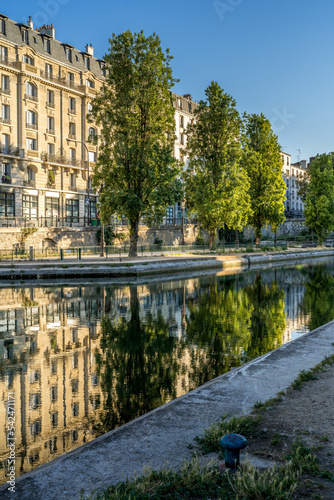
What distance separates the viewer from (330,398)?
21.2ft

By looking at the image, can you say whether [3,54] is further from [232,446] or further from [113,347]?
[232,446]

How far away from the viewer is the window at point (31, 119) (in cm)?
4853

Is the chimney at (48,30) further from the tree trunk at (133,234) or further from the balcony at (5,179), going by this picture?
the tree trunk at (133,234)

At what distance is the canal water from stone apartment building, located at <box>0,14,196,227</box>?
26686mm

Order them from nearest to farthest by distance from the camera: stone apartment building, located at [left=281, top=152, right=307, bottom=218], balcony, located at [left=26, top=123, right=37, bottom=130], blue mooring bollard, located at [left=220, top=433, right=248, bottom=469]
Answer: blue mooring bollard, located at [left=220, top=433, right=248, bottom=469]
balcony, located at [left=26, top=123, right=37, bottom=130]
stone apartment building, located at [left=281, top=152, right=307, bottom=218]

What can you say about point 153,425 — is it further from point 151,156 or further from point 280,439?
point 151,156

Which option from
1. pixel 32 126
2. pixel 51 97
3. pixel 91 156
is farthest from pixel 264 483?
pixel 91 156

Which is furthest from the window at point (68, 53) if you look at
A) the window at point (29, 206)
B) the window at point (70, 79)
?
the window at point (29, 206)

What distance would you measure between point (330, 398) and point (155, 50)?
115ft

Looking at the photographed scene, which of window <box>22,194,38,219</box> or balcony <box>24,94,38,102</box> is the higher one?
balcony <box>24,94,38,102</box>

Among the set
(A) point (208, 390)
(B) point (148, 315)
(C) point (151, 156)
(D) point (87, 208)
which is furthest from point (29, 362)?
(D) point (87, 208)

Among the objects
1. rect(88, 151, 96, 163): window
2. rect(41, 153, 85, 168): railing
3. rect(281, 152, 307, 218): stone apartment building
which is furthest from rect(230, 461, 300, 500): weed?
rect(281, 152, 307, 218): stone apartment building

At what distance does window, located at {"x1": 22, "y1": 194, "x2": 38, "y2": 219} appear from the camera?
47.6 meters

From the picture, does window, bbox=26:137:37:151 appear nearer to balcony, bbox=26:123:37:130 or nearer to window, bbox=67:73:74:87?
balcony, bbox=26:123:37:130
